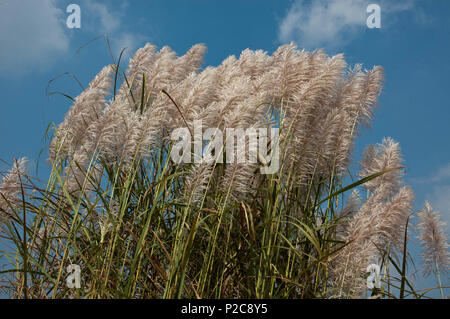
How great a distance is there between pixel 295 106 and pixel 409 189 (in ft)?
2.90

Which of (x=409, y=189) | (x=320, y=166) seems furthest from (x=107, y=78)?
(x=409, y=189)

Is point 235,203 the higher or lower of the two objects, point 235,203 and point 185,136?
the lower

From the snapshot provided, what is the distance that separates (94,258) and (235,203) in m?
0.88

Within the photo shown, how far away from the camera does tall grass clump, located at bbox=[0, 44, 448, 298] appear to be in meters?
2.57

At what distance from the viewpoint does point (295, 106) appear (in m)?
3.04

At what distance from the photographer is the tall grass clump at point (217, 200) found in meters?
2.57

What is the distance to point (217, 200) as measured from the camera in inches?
110
